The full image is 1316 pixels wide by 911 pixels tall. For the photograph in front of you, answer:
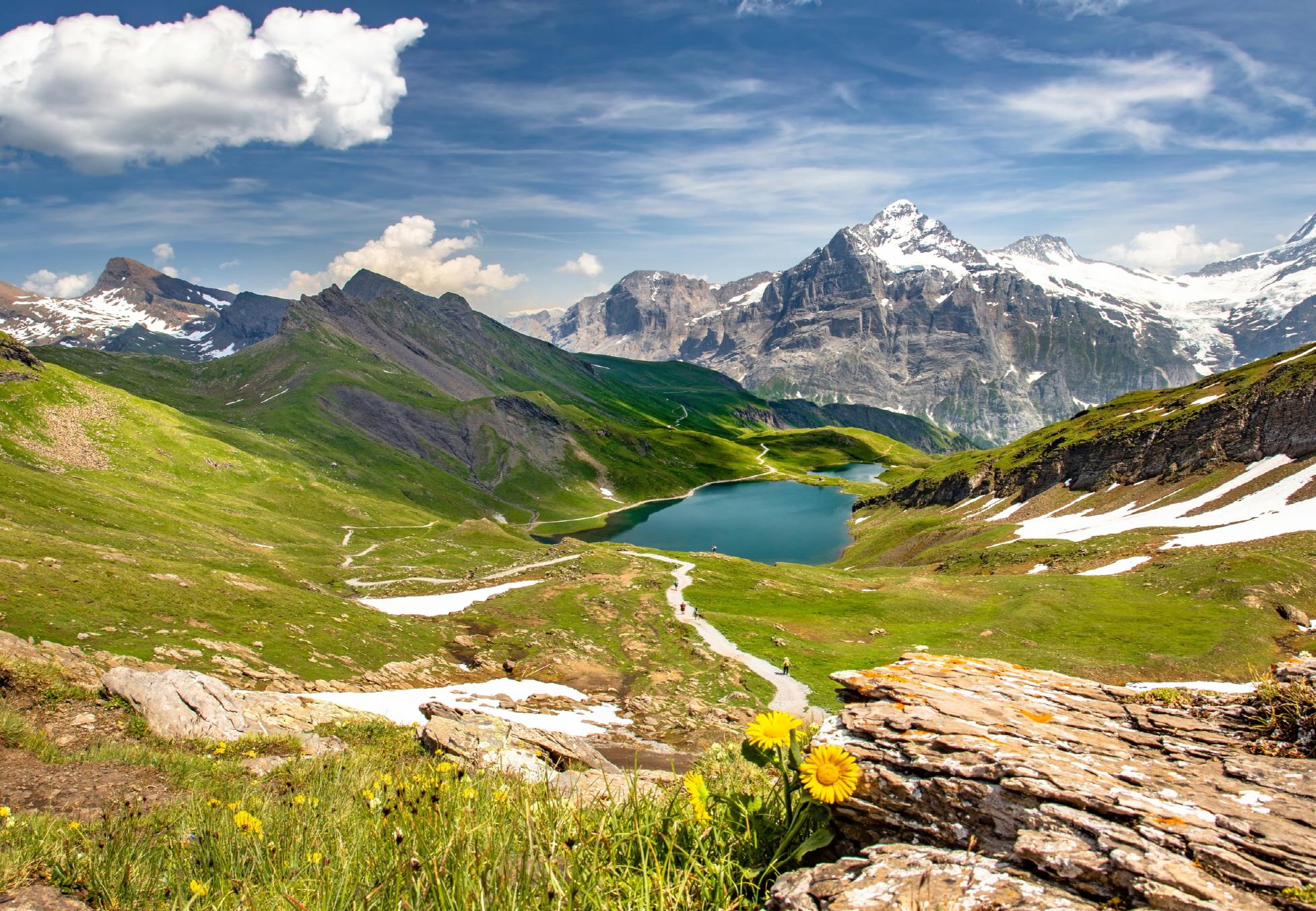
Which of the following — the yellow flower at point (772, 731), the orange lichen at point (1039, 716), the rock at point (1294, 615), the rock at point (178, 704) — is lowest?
the rock at point (1294, 615)

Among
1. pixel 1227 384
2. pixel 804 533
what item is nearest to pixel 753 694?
pixel 804 533

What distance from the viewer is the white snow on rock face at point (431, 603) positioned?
47594 mm

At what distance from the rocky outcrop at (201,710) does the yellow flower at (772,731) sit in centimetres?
1227

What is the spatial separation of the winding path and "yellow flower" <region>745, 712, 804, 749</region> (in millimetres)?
23742

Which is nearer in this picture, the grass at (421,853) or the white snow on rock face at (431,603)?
the grass at (421,853)

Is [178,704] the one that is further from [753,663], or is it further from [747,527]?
[747,527]

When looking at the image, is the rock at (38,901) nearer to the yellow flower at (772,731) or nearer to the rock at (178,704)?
the yellow flower at (772,731)

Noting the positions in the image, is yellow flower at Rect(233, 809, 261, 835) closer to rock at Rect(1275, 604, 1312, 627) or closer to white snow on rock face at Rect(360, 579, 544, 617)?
white snow on rock face at Rect(360, 579, 544, 617)

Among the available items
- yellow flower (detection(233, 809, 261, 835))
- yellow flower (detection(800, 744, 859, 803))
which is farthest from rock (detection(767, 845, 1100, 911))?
yellow flower (detection(233, 809, 261, 835))

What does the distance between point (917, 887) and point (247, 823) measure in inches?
197

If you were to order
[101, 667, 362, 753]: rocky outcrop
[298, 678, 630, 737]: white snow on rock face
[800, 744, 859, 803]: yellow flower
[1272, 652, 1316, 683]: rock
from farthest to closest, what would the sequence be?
[298, 678, 630, 737]: white snow on rock face, [101, 667, 362, 753]: rocky outcrop, [1272, 652, 1316, 683]: rock, [800, 744, 859, 803]: yellow flower

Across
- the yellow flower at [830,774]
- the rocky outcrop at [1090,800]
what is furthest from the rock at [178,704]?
the rocky outcrop at [1090,800]

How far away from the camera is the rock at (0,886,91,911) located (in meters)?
3.90

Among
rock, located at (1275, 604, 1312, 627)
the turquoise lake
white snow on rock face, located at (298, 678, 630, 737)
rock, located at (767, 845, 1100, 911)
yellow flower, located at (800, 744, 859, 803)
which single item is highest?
yellow flower, located at (800, 744, 859, 803)
